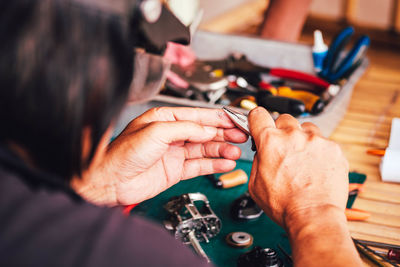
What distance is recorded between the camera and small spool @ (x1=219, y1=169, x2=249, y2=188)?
0.87 meters

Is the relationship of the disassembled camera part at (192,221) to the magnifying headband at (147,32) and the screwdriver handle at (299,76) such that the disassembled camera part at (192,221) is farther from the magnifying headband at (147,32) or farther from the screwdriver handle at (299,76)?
the screwdriver handle at (299,76)

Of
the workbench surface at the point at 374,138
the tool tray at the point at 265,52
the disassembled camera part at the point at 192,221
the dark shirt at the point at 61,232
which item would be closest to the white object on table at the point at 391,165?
the workbench surface at the point at 374,138

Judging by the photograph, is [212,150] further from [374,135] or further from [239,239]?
[374,135]

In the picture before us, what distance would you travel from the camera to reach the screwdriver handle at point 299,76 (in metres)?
1.13

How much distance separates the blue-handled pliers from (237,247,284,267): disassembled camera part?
2.07 feet

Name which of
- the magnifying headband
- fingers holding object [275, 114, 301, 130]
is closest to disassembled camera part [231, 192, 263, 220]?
fingers holding object [275, 114, 301, 130]

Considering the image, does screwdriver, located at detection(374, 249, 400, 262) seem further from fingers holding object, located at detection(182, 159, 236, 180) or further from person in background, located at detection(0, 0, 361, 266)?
fingers holding object, located at detection(182, 159, 236, 180)

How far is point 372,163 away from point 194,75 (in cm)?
48

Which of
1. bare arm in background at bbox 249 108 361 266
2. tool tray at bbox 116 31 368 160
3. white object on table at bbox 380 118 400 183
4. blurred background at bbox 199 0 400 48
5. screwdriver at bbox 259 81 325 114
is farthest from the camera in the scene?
blurred background at bbox 199 0 400 48

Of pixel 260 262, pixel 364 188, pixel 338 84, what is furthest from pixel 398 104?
pixel 260 262

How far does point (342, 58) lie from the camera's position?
119 cm

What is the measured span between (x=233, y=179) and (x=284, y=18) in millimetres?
736

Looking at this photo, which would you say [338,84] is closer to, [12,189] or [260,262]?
[260,262]

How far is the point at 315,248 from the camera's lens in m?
0.56
